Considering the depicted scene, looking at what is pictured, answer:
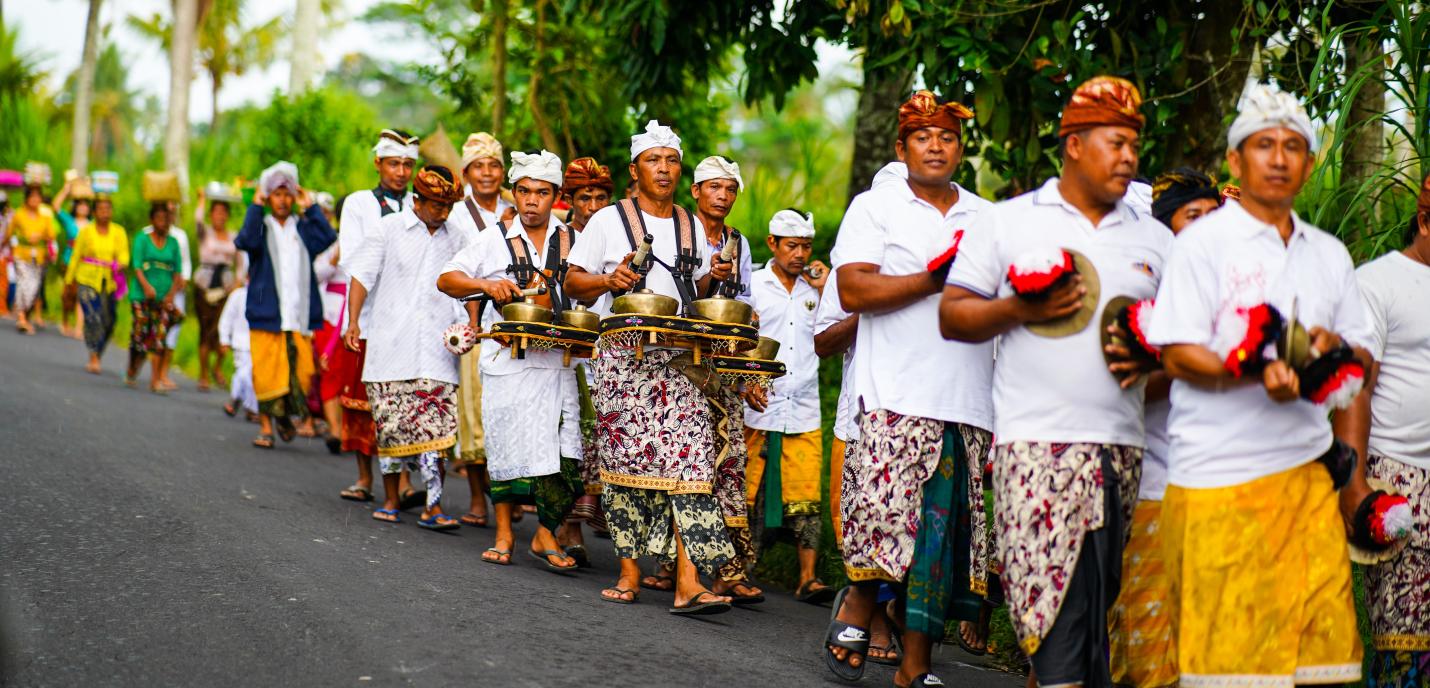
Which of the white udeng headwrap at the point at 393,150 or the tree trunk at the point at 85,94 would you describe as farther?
the tree trunk at the point at 85,94

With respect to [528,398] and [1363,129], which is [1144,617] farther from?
[1363,129]

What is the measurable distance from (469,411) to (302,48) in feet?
74.2

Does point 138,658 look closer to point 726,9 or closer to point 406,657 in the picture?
point 406,657

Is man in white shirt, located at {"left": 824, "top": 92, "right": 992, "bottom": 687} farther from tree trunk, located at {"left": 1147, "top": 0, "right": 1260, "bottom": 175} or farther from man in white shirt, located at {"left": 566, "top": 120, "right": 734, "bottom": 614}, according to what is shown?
tree trunk, located at {"left": 1147, "top": 0, "right": 1260, "bottom": 175}

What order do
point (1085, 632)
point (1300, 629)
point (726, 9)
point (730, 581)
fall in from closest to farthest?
point (1300, 629)
point (1085, 632)
point (730, 581)
point (726, 9)

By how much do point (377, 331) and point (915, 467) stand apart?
14.7 feet

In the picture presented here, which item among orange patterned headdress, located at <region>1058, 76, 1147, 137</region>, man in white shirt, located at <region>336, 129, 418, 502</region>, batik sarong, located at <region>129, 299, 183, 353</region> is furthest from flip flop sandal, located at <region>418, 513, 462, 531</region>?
batik sarong, located at <region>129, 299, 183, 353</region>

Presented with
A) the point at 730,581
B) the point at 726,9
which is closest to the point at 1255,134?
the point at 730,581

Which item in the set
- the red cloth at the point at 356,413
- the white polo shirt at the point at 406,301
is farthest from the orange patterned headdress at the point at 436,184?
the red cloth at the point at 356,413

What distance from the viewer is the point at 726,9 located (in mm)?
12023

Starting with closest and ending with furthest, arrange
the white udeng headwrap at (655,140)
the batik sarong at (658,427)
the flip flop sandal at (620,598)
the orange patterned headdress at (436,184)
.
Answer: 1. the batik sarong at (658,427)
2. the flip flop sandal at (620,598)
3. the white udeng headwrap at (655,140)
4. the orange patterned headdress at (436,184)

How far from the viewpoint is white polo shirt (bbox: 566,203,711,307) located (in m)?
7.67

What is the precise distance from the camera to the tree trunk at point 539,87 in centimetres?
1573

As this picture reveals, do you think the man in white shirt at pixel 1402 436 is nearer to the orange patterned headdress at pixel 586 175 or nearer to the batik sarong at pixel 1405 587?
the batik sarong at pixel 1405 587
